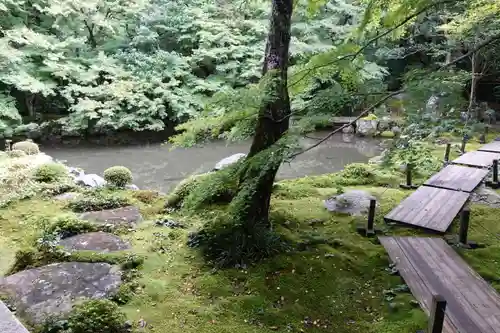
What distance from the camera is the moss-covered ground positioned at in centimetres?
339

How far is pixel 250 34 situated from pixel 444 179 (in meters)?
10.5

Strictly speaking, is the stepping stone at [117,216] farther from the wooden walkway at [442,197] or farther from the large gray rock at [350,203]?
the wooden walkway at [442,197]

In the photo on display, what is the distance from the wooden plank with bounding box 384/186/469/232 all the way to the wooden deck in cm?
52

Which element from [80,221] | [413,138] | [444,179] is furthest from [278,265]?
[444,179]

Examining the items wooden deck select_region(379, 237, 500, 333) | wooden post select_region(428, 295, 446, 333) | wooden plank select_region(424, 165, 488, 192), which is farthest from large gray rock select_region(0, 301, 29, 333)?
wooden plank select_region(424, 165, 488, 192)

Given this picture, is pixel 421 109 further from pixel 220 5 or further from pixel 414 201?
pixel 220 5

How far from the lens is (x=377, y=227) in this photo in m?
5.44

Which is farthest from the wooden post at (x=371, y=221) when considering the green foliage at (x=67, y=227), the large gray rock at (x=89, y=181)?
the large gray rock at (x=89, y=181)

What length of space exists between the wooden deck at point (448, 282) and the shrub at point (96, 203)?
11.9 feet

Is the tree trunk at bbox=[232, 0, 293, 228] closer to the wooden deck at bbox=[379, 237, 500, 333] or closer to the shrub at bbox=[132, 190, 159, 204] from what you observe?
the wooden deck at bbox=[379, 237, 500, 333]

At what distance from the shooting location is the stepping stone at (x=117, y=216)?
514 centimetres

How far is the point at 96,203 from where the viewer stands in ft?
18.6

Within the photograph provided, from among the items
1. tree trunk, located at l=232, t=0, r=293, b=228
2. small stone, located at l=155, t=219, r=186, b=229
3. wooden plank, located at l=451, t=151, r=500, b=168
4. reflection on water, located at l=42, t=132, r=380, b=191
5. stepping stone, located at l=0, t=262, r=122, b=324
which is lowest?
reflection on water, located at l=42, t=132, r=380, b=191

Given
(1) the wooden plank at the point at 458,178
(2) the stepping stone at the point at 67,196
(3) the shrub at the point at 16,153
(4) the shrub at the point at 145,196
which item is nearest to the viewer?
(2) the stepping stone at the point at 67,196
